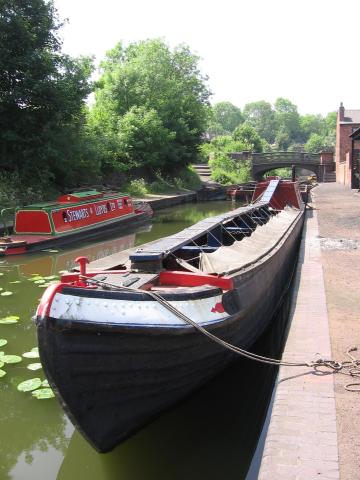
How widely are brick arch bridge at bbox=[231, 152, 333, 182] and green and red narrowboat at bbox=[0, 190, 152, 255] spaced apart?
36.5 m

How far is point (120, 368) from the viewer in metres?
3.79

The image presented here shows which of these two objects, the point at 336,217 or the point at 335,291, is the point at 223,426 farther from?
the point at 336,217

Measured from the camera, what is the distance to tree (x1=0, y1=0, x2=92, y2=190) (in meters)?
18.6

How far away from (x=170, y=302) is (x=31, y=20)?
62.9ft

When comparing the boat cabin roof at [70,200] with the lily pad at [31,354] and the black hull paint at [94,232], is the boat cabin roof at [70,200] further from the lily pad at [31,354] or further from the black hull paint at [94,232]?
the lily pad at [31,354]

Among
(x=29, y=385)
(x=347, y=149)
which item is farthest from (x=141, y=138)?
(x=29, y=385)

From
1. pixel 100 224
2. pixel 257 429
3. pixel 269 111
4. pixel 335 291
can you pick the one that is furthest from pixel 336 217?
pixel 269 111

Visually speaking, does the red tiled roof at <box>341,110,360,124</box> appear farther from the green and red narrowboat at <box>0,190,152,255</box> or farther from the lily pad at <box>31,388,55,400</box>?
the lily pad at <box>31,388,55,400</box>

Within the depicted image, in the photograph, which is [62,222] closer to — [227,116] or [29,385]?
[29,385]

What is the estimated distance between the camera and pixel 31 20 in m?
19.8

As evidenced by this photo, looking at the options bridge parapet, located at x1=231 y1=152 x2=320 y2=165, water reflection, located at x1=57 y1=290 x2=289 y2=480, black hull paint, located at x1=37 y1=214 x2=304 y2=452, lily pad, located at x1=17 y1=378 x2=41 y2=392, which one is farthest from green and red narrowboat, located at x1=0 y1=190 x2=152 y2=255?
bridge parapet, located at x1=231 y1=152 x2=320 y2=165

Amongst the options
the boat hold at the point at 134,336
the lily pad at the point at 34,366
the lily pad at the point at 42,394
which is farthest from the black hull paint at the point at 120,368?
the lily pad at the point at 34,366

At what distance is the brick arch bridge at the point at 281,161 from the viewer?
53406 mm

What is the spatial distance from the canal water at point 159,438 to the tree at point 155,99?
2325 cm
